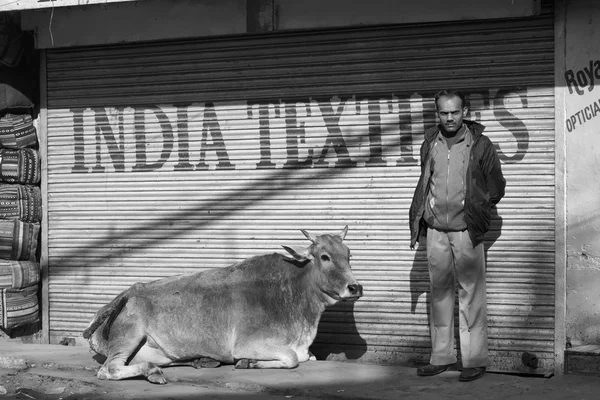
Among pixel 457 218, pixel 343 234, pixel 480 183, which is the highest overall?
pixel 480 183

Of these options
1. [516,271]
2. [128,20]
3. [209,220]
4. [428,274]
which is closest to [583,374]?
[516,271]

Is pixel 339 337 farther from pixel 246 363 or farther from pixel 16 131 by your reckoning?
pixel 16 131

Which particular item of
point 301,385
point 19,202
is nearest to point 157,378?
point 301,385

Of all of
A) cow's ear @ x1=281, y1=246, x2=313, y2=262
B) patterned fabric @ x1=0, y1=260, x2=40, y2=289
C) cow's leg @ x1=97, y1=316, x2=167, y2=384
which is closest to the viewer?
cow's leg @ x1=97, y1=316, x2=167, y2=384

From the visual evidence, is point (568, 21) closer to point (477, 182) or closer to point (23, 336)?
point (477, 182)

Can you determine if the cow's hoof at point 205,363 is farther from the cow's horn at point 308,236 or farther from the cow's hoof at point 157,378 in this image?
the cow's horn at point 308,236

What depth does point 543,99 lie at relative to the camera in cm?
823

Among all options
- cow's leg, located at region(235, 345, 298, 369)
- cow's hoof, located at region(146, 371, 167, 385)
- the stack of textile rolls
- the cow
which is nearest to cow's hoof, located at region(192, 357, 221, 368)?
the cow

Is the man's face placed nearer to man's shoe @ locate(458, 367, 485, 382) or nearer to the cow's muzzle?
the cow's muzzle

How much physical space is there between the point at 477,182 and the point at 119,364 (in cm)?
319

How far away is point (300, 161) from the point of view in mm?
9141

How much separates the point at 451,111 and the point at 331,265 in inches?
65.4

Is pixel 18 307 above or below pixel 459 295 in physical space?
below

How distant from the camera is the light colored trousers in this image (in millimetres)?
7719
